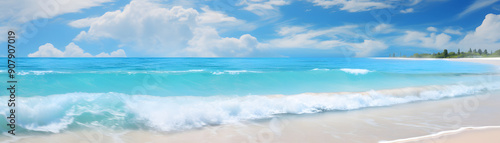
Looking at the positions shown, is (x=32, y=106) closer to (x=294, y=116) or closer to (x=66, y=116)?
(x=66, y=116)

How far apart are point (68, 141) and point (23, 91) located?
757 centimetres

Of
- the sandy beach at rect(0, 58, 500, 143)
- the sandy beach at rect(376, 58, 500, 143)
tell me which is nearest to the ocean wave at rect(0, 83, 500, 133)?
the sandy beach at rect(0, 58, 500, 143)

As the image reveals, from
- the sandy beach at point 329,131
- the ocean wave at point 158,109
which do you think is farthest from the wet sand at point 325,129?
the ocean wave at point 158,109

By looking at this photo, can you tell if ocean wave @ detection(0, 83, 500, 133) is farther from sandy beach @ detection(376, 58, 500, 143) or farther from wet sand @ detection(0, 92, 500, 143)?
sandy beach @ detection(376, 58, 500, 143)

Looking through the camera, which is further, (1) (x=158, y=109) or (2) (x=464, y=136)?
(1) (x=158, y=109)

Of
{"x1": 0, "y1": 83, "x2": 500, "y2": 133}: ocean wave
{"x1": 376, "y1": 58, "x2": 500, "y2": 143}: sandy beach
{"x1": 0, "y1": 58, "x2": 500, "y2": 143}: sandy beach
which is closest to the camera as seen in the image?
{"x1": 376, "y1": 58, "x2": 500, "y2": 143}: sandy beach

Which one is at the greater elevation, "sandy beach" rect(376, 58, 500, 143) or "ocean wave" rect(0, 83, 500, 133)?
"ocean wave" rect(0, 83, 500, 133)

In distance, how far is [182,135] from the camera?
412 centimetres

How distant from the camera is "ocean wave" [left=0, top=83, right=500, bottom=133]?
475cm

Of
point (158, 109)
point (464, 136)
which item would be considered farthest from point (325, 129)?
point (158, 109)

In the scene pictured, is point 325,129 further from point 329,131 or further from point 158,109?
point 158,109

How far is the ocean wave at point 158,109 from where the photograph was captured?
4.75 meters

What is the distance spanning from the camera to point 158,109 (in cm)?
553

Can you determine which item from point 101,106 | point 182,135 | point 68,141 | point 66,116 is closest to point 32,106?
point 66,116
